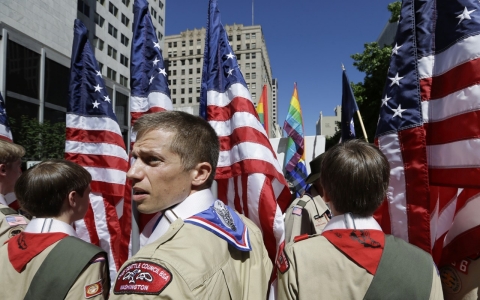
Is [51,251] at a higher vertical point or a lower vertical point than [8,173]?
lower

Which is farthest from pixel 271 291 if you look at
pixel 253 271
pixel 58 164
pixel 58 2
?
pixel 58 2

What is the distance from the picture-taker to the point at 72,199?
7.42 ft

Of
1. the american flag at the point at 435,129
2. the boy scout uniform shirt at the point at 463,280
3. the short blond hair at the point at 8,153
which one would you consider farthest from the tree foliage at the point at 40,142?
the boy scout uniform shirt at the point at 463,280

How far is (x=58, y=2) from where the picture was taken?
90.7ft

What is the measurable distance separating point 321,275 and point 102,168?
3352mm

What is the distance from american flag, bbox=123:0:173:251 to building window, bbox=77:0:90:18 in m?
34.6

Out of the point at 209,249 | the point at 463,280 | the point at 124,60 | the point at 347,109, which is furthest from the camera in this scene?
the point at 124,60

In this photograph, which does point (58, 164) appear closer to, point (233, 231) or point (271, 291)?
point (233, 231)

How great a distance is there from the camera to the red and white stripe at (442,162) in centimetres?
225

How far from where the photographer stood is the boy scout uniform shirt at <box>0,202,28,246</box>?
103 inches

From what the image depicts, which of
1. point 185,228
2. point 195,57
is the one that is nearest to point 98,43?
point 185,228

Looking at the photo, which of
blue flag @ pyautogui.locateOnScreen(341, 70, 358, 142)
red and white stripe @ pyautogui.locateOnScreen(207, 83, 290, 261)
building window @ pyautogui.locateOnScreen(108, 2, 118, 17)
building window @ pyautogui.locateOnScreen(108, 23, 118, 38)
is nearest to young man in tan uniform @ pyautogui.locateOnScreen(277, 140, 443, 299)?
red and white stripe @ pyautogui.locateOnScreen(207, 83, 290, 261)

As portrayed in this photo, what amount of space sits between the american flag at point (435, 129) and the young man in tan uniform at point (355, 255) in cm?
73

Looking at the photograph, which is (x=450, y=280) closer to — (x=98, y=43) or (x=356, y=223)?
(x=356, y=223)
